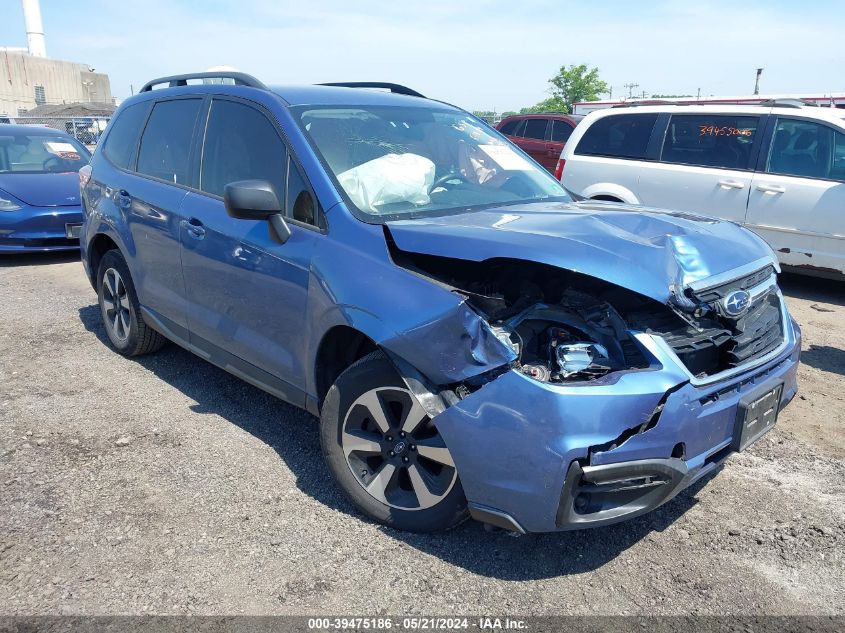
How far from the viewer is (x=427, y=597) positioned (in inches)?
108

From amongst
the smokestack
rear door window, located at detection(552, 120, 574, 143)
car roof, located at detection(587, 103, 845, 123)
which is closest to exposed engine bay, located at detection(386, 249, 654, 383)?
car roof, located at detection(587, 103, 845, 123)

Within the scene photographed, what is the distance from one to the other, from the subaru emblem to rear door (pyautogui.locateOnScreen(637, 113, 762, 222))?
487 centimetres

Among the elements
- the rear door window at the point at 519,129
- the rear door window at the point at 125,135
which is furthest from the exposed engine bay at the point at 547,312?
the rear door window at the point at 519,129

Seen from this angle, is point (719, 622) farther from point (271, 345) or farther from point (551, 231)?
point (271, 345)

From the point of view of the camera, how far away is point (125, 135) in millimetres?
5250

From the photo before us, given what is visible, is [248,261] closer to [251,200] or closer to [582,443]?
[251,200]

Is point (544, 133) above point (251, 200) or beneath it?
beneath

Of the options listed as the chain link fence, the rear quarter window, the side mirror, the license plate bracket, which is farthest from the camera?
the chain link fence

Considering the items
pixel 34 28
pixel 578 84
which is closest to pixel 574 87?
pixel 578 84

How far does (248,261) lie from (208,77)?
1511mm

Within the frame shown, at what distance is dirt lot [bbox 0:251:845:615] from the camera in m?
2.73

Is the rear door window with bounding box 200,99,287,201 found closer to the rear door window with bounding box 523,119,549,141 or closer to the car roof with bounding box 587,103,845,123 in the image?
the car roof with bounding box 587,103,845,123

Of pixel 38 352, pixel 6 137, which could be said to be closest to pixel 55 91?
pixel 6 137

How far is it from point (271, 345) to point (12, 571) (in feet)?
Answer: 4.79
